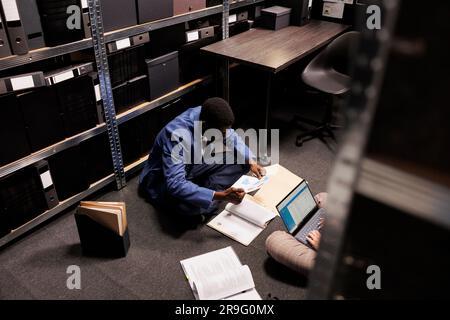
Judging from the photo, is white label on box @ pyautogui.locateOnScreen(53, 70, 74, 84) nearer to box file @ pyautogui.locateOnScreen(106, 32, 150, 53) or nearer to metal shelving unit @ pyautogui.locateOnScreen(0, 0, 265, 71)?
metal shelving unit @ pyautogui.locateOnScreen(0, 0, 265, 71)

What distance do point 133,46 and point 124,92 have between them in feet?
0.89

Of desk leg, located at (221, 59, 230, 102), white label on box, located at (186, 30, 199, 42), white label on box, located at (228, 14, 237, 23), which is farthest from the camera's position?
white label on box, located at (228, 14, 237, 23)

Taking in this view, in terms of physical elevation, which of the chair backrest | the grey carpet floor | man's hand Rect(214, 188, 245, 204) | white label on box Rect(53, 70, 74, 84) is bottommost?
the grey carpet floor

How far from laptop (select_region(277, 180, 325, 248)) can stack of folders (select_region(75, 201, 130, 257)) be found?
0.78 m

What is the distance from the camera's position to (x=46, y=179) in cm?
199

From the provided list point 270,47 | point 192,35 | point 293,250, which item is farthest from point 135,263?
point 270,47

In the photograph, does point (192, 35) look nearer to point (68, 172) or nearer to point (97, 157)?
point (97, 157)

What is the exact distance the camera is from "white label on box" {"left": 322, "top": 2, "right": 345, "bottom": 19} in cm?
322

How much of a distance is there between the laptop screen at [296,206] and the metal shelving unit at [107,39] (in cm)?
121

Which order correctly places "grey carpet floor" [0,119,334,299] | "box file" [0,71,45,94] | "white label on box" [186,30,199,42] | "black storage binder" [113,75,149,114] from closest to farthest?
"box file" [0,71,45,94] < "grey carpet floor" [0,119,334,299] < "black storage binder" [113,75,149,114] < "white label on box" [186,30,199,42]

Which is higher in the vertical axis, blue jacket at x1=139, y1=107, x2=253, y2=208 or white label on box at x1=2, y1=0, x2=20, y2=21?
white label on box at x1=2, y1=0, x2=20, y2=21

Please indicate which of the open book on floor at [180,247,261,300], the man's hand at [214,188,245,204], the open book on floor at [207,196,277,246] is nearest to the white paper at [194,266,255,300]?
the open book on floor at [180,247,261,300]

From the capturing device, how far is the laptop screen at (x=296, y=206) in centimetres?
189

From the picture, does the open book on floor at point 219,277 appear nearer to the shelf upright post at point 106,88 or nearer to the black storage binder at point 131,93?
the shelf upright post at point 106,88
